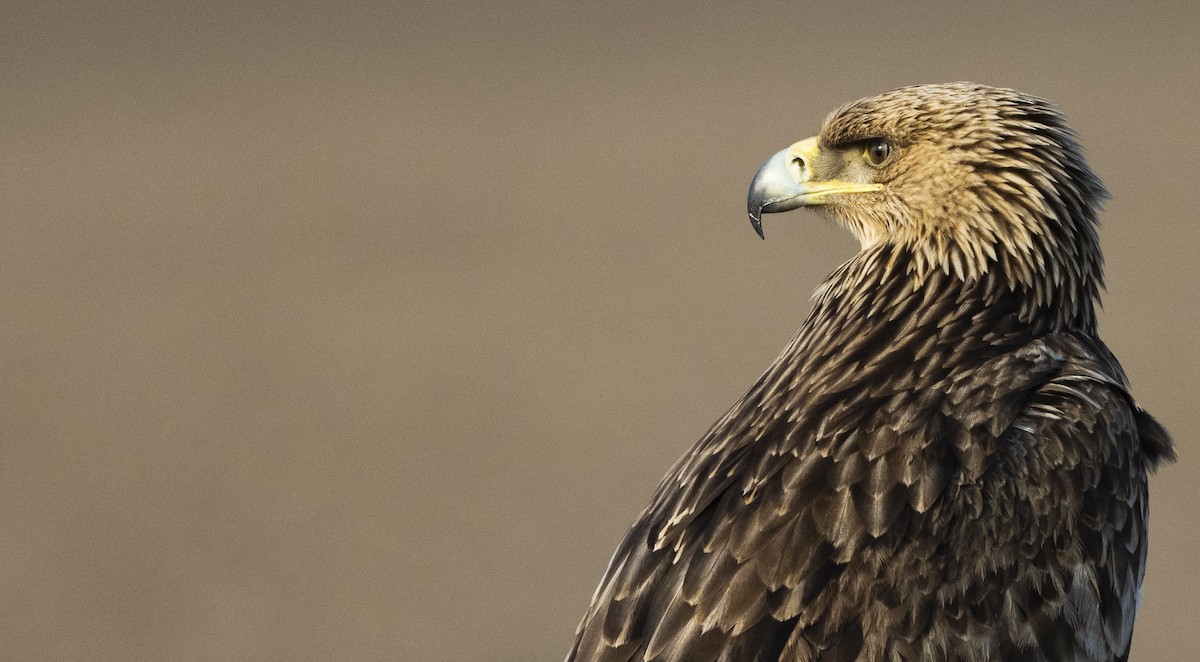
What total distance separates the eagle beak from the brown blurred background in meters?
4.69

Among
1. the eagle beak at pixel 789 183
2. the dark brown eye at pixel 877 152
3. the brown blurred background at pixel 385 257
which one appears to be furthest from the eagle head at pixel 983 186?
the brown blurred background at pixel 385 257

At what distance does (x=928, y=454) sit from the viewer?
3.97 metres

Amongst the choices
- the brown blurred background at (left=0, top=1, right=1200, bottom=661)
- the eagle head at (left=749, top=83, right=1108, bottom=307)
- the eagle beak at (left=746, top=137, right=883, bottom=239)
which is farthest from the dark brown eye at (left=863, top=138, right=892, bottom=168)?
the brown blurred background at (left=0, top=1, right=1200, bottom=661)

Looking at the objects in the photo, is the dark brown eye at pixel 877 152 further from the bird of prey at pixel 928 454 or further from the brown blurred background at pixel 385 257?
the brown blurred background at pixel 385 257

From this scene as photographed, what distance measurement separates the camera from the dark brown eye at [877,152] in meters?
4.90

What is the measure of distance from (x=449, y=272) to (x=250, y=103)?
7416 millimetres

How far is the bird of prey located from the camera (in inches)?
150

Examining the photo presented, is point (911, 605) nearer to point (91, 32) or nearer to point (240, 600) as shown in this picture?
point (240, 600)

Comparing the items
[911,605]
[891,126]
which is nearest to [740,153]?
[891,126]

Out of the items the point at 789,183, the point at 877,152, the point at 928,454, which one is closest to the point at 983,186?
the point at 877,152

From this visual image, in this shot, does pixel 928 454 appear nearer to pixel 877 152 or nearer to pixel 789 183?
pixel 877 152

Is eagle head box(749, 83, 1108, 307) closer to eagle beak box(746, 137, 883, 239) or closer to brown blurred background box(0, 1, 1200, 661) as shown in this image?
eagle beak box(746, 137, 883, 239)

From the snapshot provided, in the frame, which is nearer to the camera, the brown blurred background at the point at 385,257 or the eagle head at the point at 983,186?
the eagle head at the point at 983,186

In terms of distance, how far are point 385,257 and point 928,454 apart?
1208 centimetres
